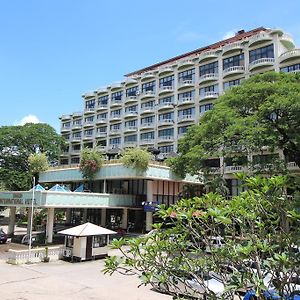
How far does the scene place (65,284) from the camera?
16.9 meters

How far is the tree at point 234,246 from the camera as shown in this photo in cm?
456

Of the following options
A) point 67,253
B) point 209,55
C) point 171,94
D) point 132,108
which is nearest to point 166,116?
point 171,94

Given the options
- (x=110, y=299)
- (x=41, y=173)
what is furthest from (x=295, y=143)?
(x=41, y=173)

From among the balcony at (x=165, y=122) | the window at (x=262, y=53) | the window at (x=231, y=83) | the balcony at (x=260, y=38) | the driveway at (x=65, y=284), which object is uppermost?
the balcony at (x=260, y=38)

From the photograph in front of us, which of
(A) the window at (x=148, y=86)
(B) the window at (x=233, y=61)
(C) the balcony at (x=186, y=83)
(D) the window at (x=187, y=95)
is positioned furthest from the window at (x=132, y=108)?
(B) the window at (x=233, y=61)

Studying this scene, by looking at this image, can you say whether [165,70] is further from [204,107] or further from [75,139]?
[75,139]

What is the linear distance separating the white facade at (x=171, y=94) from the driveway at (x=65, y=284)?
1372 inches

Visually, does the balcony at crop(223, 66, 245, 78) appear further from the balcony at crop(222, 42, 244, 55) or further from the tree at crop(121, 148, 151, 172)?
the tree at crop(121, 148, 151, 172)

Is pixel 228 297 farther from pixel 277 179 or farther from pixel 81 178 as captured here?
pixel 81 178

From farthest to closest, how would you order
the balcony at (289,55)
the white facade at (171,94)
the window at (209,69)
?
the window at (209,69) < the white facade at (171,94) < the balcony at (289,55)

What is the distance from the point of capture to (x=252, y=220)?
519 cm

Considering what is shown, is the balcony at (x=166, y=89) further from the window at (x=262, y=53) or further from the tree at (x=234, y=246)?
the tree at (x=234, y=246)

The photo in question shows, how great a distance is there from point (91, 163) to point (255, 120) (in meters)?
18.4

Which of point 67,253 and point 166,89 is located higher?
point 166,89
